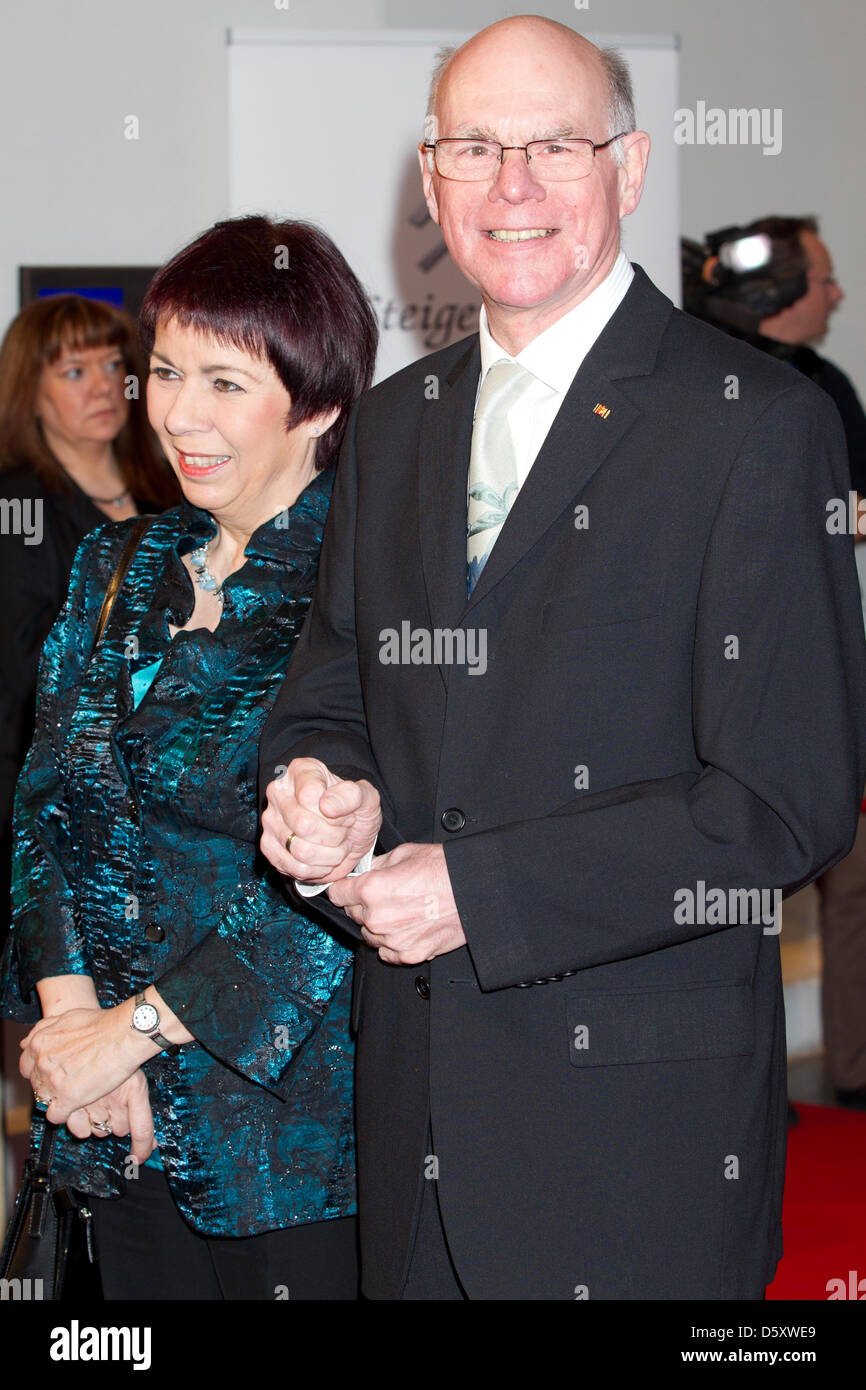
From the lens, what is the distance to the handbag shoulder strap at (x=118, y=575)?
2.12 meters

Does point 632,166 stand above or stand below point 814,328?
below

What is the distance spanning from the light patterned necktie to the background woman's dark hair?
7.58 ft

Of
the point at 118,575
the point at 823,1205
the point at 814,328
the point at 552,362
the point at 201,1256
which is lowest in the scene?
the point at 823,1205

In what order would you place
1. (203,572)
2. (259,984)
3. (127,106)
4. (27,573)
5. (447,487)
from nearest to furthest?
1. (447,487)
2. (259,984)
3. (203,572)
4. (27,573)
5. (127,106)

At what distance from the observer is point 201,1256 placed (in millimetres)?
1993

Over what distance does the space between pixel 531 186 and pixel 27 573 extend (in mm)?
2392

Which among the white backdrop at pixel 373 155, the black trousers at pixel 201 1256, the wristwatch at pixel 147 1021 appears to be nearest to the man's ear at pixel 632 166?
the wristwatch at pixel 147 1021

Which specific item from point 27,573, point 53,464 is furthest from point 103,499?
point 27,573

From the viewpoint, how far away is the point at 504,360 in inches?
66.9

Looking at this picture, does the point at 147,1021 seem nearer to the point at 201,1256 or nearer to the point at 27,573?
the point at 201,1256

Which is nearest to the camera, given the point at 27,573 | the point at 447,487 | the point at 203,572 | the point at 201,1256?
the point at 447,487

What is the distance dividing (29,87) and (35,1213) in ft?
11.7

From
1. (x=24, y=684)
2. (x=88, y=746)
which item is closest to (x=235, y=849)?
(x=88, y=746)
